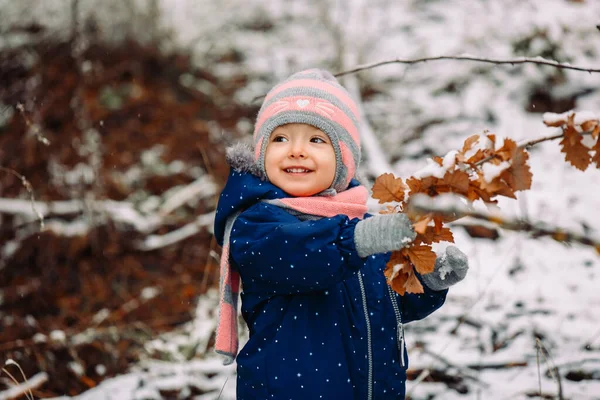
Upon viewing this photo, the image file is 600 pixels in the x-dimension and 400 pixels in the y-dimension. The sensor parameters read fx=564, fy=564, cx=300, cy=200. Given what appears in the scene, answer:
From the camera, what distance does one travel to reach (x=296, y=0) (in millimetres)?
10945

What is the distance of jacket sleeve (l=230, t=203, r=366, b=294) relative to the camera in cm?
171

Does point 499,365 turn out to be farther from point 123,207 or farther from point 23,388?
point 123,207

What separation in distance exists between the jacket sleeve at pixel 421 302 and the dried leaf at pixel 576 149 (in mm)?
682

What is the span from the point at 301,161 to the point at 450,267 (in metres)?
0.62

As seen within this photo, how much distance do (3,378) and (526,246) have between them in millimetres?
3634

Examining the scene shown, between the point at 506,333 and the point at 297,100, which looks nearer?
the point at 297,100

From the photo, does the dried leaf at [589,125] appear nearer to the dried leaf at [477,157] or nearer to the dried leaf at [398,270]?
the dried leaf at [477,157]

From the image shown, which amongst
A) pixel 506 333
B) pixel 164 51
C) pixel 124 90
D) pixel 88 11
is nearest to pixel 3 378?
pixel 506 333

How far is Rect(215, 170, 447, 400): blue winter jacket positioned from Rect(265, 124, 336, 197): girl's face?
0.06 meters

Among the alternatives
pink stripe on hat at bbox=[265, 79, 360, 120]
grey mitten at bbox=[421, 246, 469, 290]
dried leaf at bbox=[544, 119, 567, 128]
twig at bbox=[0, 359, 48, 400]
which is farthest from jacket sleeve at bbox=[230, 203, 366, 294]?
twig at bbox=[0, 359, 48, 400]

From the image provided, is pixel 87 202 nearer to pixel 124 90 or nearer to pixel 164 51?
pixel 124 90

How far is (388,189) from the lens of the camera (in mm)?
1552

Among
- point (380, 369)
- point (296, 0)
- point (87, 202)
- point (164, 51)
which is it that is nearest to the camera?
point (380, 369)

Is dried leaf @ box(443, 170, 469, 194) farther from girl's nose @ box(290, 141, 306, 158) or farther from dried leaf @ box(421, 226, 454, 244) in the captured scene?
girl's nose @ box(290, 141, 306, 158)
